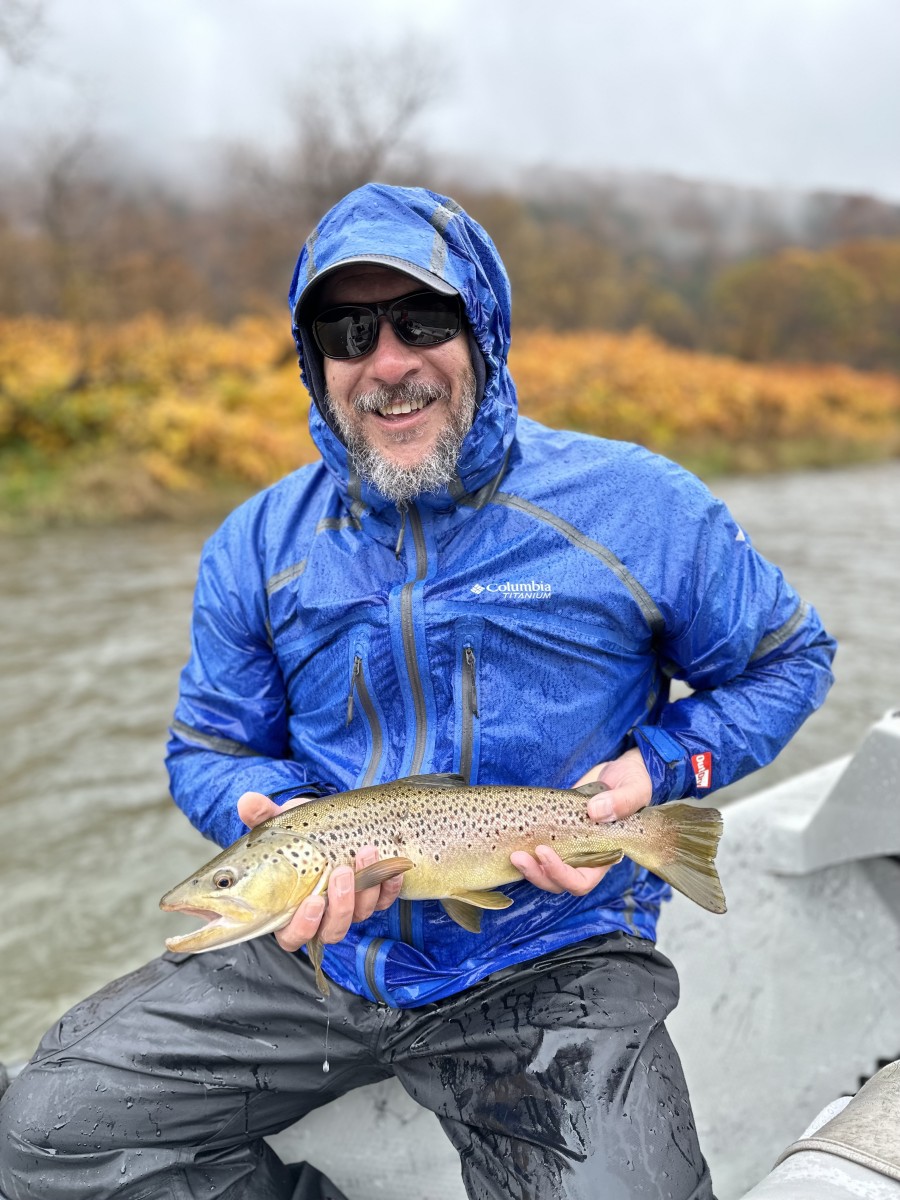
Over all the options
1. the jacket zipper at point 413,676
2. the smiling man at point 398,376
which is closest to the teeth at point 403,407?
the smiling man at point 398,376

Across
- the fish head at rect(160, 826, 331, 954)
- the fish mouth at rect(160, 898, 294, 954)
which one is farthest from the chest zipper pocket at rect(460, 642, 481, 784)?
the fish mouth at rect(160, 898, 294, 954)

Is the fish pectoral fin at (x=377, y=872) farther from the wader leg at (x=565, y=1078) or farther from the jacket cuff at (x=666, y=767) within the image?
the jacket cuff at (x=666, y=767)

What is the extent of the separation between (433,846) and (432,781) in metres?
0.14

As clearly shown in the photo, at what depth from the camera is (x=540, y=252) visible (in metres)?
50.0

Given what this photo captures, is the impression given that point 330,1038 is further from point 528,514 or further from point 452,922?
point 528,514

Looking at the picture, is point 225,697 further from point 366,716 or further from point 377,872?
point 377,872

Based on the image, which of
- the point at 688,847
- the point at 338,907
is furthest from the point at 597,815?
the point at 338,907

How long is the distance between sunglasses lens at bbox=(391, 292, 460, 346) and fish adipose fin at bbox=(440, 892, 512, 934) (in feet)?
4.35

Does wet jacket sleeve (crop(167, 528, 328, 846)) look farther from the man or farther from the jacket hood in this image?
the jacket hood

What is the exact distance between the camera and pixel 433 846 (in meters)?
2.15

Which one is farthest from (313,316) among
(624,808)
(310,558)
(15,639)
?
(15,639)

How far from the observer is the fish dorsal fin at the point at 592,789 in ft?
7.39

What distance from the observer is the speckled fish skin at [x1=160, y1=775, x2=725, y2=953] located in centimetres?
199

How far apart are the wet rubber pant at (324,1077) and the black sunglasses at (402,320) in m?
1.52
